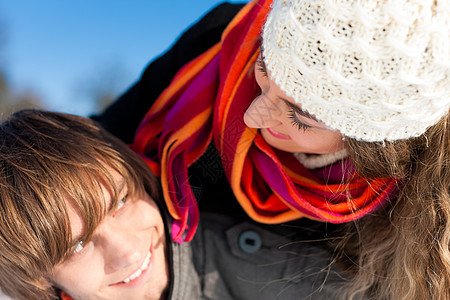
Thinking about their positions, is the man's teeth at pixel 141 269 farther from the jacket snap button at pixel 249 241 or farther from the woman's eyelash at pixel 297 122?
the woman's eyelash at pixel 297 122

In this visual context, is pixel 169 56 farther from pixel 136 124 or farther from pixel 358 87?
pixel 358 87

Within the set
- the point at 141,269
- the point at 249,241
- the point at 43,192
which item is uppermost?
the point at 43,192

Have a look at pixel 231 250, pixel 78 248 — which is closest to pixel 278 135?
pixel 231 250

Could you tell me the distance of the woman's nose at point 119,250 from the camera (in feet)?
3.50

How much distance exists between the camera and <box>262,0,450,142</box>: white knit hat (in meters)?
0.69

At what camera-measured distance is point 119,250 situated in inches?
42.1

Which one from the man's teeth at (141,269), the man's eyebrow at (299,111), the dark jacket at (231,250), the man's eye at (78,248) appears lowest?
the dark jacket at (231,250)

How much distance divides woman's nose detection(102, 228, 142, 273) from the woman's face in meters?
0.44

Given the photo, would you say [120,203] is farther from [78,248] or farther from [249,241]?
[249,241]

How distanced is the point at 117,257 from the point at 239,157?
42 cm

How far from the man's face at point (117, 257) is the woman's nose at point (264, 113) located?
0.38 meters

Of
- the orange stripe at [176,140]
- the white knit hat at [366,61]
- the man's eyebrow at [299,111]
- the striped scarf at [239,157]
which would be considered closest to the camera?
the white knit hat at [366,61]

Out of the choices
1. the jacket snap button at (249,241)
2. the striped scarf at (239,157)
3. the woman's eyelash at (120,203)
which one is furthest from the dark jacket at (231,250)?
the woman's eyelash at (120,203)

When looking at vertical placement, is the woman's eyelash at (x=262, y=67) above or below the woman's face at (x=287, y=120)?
above
